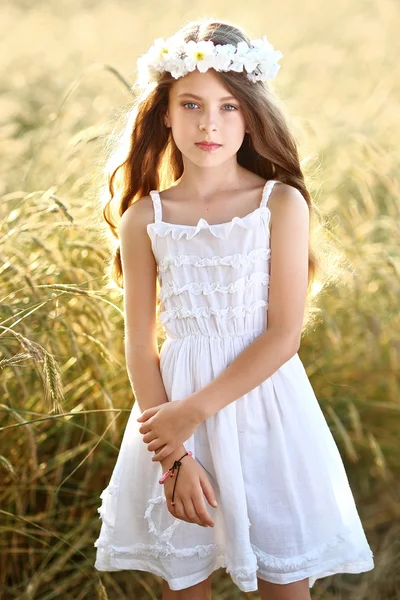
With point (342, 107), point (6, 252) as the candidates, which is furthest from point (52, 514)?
point (342, 107)

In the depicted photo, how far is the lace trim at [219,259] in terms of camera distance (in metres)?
1.82

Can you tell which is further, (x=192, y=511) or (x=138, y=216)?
(x=138, y=216)

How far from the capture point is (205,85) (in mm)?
1813

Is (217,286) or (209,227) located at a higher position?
Result: (209,227)

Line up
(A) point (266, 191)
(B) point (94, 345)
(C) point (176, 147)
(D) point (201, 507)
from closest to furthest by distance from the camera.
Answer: (D) point (201, 507), (A) point (266, 191), (C) point (176, 147), (B) point (94, 345)

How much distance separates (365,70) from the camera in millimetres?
4891

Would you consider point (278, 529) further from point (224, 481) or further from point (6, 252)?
point (6, 252)

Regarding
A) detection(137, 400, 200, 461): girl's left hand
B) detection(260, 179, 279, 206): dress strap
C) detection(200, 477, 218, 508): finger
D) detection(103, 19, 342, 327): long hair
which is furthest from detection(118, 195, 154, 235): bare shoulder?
detection(200, 477, 218, 508): finger

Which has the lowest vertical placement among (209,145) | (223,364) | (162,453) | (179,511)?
(179,511)

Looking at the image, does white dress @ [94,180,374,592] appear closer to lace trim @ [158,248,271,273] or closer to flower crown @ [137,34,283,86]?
lace trim @ [158,248,271,273]

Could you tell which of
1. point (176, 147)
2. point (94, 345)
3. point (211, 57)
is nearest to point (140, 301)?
point (176, 147)

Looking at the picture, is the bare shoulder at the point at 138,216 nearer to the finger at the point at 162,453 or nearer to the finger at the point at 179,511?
the finger at the point at 162,453

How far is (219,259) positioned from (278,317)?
165 mm

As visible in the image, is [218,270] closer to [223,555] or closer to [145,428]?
[145,428]
